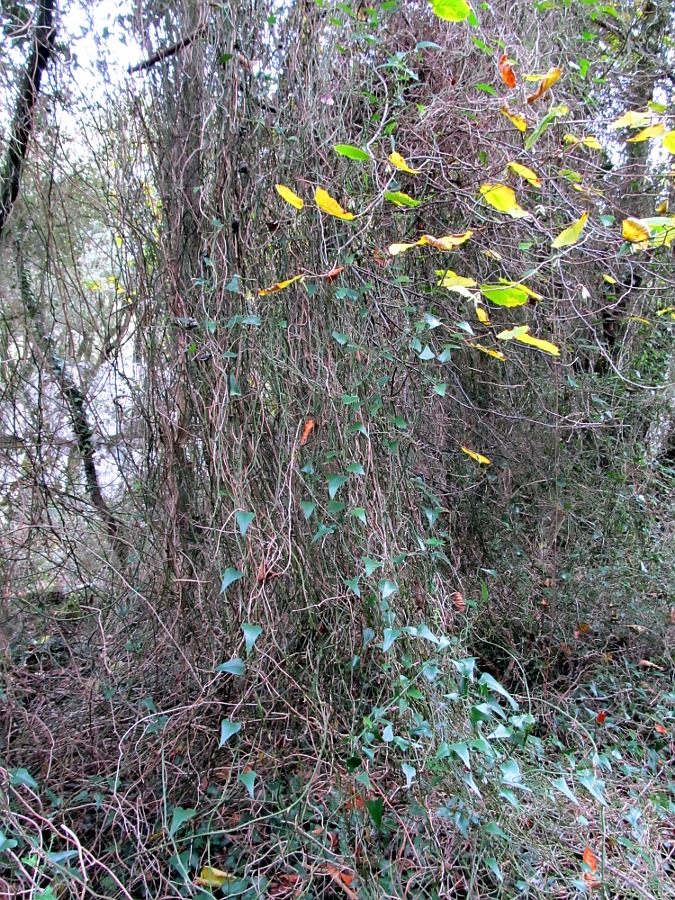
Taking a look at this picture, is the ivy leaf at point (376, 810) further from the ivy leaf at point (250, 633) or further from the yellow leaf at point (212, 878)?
the ivy leaf at point (250, 633)

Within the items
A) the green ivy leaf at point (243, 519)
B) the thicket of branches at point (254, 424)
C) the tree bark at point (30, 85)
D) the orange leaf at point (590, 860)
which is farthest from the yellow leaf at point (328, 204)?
the orange leaf at point (590, 860)

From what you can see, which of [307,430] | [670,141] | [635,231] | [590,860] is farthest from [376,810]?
[670,141]

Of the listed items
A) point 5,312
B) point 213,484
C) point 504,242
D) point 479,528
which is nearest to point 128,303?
point 5,312

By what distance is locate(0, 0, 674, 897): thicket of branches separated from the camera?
4.47ft

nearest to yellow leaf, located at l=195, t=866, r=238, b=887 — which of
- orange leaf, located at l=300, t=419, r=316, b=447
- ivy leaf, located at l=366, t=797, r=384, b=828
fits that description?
ivy leaf, located at l=366, t=797, r=384, b=828

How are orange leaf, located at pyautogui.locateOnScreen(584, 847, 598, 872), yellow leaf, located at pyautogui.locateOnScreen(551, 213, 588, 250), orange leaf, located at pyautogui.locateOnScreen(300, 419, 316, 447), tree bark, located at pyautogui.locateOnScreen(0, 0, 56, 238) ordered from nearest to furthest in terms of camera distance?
yellow leaf, located at pyautogui.locateOnScreen(551, 213, 588, 250) < orange leaf, located at pyautogui.locateOnScreen(584, 847, 598, 872) < orange leaf, located at pyautogui.locateOnScreen(300, 419, 316, 447) < tree bark, located at pyautogui.locateOnScreen(0, 0, 56, 238)

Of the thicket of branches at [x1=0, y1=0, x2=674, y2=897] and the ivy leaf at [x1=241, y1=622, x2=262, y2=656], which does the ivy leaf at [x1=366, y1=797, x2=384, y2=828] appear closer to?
the thicket of branches at [x1=0, y1=0, x2=674, y2=897]

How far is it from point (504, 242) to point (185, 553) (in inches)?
63.6

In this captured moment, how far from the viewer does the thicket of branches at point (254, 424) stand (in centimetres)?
136

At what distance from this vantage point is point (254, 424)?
4.73ft

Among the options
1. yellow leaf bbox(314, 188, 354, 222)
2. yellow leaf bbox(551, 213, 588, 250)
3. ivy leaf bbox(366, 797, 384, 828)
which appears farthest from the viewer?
ivy leaf bbox(366, 797, 384, 828)

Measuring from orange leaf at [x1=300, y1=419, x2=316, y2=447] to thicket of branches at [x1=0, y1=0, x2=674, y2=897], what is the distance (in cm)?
2

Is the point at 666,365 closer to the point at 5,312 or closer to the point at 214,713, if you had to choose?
the point at 214,713

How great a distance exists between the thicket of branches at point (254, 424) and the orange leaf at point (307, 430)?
0.02 meters
